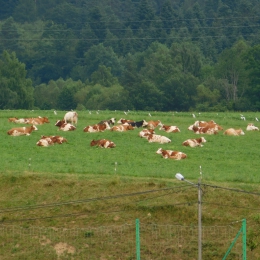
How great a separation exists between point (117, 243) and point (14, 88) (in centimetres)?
6601

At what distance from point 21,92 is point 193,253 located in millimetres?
66333

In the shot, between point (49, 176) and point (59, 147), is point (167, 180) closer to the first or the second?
point (49, 176)

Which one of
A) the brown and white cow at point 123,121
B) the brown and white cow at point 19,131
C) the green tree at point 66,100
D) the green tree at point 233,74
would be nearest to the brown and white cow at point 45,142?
the brown and white cow at point 19,131

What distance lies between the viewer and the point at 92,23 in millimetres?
156500

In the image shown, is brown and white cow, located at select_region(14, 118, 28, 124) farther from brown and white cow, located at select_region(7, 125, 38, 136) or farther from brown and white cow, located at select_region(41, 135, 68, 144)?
brown and white cow, located at select_region(41, 135, 68, 144)

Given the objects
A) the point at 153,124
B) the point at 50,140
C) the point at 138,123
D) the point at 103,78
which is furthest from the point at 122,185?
the point at 103,78

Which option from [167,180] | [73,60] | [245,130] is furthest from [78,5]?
[167,180]

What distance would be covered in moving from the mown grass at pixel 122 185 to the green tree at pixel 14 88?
175 ft

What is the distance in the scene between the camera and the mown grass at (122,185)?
33.9m

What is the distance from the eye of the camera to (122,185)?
34969 millimetres

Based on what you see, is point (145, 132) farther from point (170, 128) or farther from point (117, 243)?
point (117, 243)

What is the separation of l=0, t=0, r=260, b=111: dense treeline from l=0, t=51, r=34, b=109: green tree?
0.10 meters

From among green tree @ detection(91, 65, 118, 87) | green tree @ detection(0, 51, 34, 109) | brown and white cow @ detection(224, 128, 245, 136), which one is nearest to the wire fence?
brown and white cow @ detection(224, 128, 245, 136)

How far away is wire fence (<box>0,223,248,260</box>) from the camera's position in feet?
105
